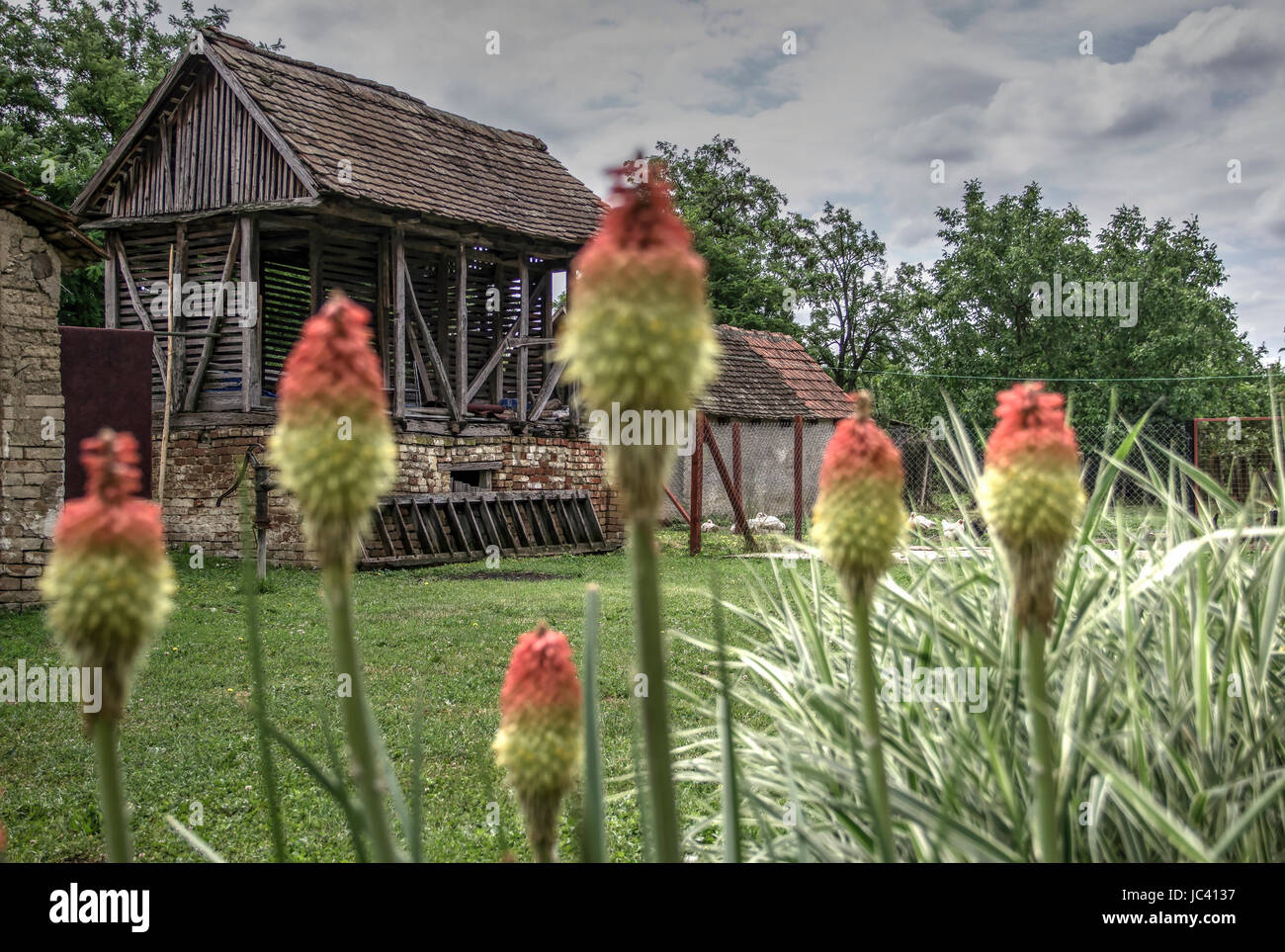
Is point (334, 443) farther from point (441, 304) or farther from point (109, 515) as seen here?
point (441, 304)

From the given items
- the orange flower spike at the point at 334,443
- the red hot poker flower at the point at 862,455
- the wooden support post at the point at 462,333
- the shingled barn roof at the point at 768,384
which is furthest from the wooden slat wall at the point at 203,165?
the orange flower spike at the point at 334,443

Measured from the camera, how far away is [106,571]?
80cm

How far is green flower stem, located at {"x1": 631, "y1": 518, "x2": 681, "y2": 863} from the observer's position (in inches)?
29.2

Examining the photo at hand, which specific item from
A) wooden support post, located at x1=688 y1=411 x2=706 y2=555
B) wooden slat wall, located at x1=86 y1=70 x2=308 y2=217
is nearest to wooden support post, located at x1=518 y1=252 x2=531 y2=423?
wooden support post, located at x1=688 y1=411 x2=706 y2=555

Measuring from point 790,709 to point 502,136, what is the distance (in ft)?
64.0

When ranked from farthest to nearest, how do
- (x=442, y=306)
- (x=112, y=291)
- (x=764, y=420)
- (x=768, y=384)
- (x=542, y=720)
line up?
(x=768, y=384)
(x=764, y=420)
(x=442, y=306)
(x=112, y=291)
(x=542, y=720)

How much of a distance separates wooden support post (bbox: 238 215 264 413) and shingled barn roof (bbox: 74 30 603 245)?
133 cm

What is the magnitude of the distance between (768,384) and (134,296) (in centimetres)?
1540

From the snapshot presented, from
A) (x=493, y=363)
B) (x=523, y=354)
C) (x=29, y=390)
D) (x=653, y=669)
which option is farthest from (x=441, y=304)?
(x=653, y=669)

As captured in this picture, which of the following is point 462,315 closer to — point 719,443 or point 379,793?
point 719,443

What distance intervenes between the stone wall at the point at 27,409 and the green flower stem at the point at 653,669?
11.0 m

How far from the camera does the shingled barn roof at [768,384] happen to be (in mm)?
25312
